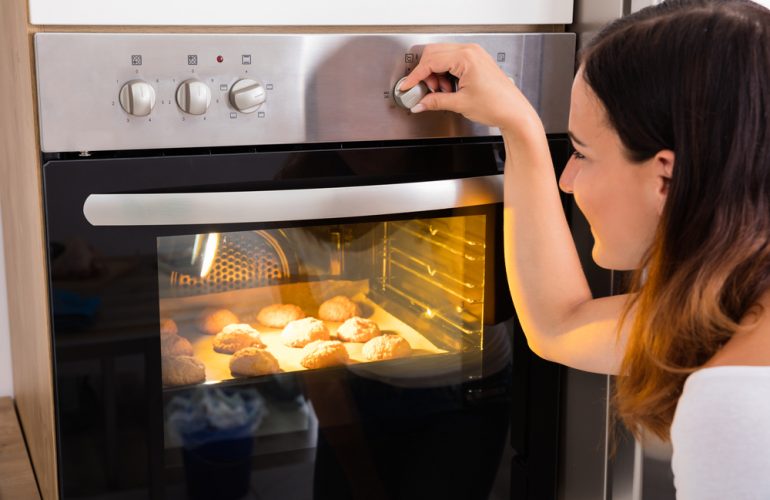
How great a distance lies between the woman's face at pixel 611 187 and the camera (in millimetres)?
892

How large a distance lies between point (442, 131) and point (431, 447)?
1.36 ft

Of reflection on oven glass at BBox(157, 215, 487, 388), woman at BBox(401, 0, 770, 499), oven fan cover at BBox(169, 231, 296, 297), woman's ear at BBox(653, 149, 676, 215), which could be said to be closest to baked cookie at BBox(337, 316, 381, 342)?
reflection on oven glass at BBox(157, 215, 487, 388)

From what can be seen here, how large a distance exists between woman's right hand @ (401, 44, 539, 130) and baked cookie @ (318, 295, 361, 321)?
0.83 feet

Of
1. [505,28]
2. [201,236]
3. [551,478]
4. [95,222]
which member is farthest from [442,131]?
[551,478]

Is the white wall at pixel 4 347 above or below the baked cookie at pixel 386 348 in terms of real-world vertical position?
below

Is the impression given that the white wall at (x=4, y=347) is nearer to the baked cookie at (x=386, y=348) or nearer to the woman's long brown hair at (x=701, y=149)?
the baked cookie at (x=386, y=348)

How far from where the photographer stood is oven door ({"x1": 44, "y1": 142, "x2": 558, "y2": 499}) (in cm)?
Result: 103

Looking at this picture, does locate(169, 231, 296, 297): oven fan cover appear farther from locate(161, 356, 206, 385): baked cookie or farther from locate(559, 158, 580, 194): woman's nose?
locate(559, 158, 580, 194): woman's nose

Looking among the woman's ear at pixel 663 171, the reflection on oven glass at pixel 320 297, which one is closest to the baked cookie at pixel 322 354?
the reflection on oven glass at pixel 320 297

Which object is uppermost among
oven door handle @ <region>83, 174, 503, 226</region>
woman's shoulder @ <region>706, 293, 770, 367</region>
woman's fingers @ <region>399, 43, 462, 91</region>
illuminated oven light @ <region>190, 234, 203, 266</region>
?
woman's fingers @ <region>399, 43, 462, 91</region>

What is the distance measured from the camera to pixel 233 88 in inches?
40.7

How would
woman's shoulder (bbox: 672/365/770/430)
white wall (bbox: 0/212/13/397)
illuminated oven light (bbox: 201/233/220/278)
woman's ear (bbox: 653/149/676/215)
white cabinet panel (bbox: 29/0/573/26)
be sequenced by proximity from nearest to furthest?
woman's shoulder (bbox: 672/365/770/430) → woman's ear (bbox: 653/149/676/215) → white cabinet panel (bbox: 29/0/573/26) → illuminated oven light (bbox: 201/233/220/278) → white wall (bbox: 0/212/13/397)

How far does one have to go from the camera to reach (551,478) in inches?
52.4

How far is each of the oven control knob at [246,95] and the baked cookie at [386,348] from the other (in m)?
0.34
